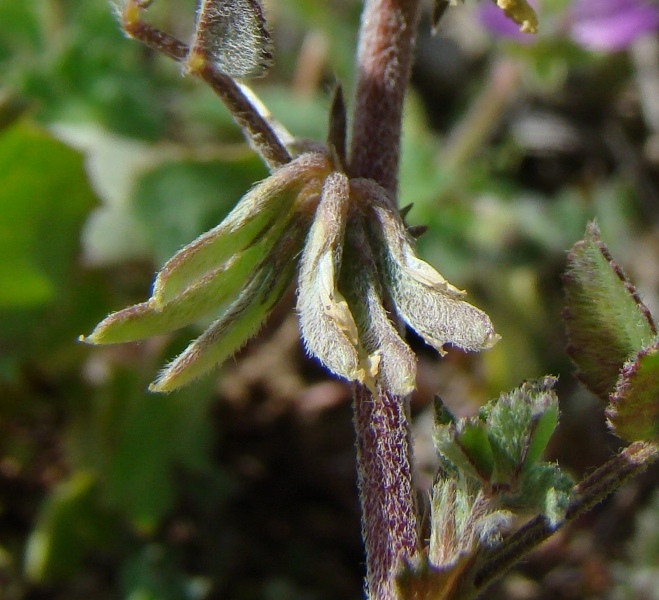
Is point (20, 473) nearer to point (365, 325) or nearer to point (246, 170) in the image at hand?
point (246, 170)

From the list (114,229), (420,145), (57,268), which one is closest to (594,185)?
(420,145)

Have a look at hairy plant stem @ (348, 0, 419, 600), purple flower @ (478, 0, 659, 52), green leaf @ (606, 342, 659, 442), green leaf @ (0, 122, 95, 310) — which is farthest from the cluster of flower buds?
purple flower @ (478, 0, 659, 52)

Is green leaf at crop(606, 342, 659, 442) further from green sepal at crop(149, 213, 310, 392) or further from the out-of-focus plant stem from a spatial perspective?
the out-of-focus plant stem

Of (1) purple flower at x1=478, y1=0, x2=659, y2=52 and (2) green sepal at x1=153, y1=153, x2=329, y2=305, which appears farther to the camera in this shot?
(1) purple flower at x1=478, y1=0, x2=659, y2=52

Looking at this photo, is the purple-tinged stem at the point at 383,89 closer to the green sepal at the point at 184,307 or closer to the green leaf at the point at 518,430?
the green sepal at the point at 184,307

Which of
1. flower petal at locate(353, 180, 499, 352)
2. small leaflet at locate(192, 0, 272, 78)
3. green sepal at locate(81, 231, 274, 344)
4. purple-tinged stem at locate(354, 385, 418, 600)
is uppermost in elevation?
small leaflet at locate(192, 0, 272, 78)

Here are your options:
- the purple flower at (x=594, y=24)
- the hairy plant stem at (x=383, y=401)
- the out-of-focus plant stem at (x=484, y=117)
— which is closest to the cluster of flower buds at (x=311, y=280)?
the hairy plant stem at (x=383, y=401)

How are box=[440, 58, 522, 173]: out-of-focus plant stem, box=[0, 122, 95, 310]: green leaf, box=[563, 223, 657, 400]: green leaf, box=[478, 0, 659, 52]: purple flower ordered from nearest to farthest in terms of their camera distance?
box=[563, 223, 657, 400]: green leaf, box=[0, 122, 95, 310]: green leaf, box=[478, 0, 659, 52]: purple flower, box=[440, 58, 522, 173]: out-of-focus plant stem
